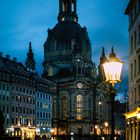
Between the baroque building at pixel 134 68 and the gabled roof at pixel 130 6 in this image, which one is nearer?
the baroque building at pixel 134 68

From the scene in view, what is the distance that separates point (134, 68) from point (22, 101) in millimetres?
92708

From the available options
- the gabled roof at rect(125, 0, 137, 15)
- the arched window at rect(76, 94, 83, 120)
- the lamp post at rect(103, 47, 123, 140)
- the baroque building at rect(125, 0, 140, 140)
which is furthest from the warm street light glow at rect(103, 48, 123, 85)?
the arched window at rect(76, 94, 83, 120)

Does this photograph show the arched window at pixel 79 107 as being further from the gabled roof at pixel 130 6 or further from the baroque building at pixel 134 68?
the gabled roof at pixel 130 6

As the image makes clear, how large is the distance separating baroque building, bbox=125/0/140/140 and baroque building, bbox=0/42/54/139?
74314 millimetres

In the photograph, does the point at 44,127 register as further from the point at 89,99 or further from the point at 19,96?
the point at 89,99

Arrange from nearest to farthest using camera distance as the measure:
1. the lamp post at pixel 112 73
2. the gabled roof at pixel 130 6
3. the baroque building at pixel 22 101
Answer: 1. the lamp post at pixel 112 73
2. the gabled roof at pixel 130 6
3. the baroque building at pixel 22 101

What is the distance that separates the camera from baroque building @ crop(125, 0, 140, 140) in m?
50.1

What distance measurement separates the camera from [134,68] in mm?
52656

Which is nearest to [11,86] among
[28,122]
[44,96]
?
[28,122]

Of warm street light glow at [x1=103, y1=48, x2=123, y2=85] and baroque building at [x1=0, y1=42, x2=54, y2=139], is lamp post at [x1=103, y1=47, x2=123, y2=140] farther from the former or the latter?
baroque building at [x1=0, y1=42, x2=54, y2=139]

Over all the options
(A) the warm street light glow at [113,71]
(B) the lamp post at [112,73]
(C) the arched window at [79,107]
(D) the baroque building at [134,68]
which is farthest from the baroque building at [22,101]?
(A) the warm street light glow at [113,71]

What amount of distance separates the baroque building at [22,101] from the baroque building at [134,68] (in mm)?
74314

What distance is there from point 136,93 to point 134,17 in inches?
356

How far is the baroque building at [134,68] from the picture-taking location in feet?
164
